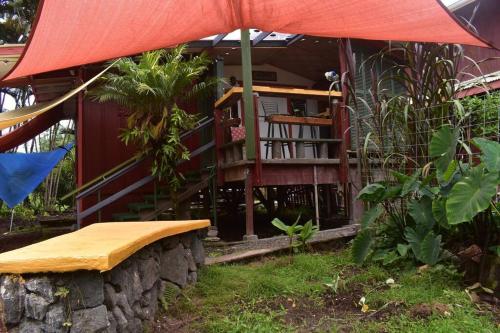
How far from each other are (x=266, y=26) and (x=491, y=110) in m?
2.02

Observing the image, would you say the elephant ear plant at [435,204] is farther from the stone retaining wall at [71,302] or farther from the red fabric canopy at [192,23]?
the stone retaining wall at [71,302]

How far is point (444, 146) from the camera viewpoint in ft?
10.3

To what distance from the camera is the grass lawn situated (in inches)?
105

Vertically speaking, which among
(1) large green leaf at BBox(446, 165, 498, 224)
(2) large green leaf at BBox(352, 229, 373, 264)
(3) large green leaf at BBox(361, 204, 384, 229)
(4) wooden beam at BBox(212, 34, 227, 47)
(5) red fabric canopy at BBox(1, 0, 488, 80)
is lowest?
(2) large green leaf at BBox(352, 229, 373, 264)

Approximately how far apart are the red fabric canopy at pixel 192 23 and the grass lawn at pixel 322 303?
1.74 metres

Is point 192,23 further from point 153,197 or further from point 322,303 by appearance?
point 153,197

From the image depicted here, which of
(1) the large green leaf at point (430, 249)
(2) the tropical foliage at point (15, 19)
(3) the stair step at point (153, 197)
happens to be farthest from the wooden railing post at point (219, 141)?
(2) the tropical foliage at point (15, 19)

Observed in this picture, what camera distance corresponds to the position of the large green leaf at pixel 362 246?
3840 mm

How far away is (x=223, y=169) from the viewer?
20.9ft

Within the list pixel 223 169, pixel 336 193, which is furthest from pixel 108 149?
pixel 336 193

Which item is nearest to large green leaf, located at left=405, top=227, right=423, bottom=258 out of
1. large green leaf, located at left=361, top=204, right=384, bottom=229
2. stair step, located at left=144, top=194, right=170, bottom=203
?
large green leaf, located at left=361, top=204, right=384, bottom=229

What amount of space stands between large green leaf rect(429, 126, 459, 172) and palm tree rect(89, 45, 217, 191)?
3.59 meters

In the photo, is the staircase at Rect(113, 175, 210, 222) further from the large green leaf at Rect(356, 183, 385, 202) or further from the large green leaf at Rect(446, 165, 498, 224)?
the large green leaf at Rect(446, 165, 498, 224)

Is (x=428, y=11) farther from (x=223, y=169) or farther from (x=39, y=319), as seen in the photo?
(x=223, y=169)
